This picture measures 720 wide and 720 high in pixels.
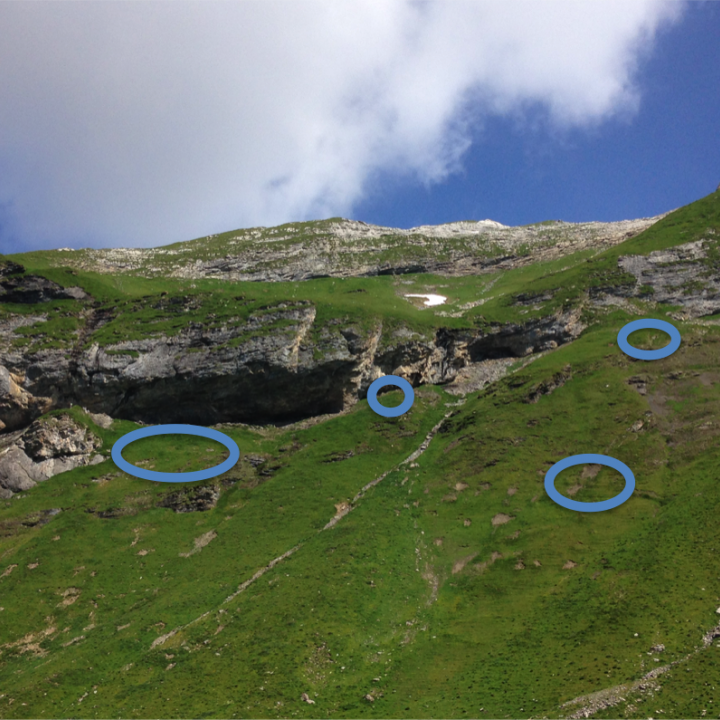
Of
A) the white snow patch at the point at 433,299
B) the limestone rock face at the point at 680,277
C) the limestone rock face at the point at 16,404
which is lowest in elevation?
the limestone rock face at the point at 16,404

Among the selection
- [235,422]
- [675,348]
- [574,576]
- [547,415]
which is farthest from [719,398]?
[235,422]

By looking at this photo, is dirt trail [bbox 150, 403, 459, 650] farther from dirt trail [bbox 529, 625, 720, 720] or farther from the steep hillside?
dirt trail [bbox 529, 625, 720, 720]

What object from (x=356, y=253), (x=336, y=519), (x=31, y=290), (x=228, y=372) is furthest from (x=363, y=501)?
(x=356, y=253)

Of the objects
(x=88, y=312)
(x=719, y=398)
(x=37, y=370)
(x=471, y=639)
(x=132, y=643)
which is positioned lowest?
(x=471, y=639)

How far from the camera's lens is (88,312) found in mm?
98125

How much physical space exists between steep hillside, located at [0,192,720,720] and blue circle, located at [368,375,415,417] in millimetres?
1664

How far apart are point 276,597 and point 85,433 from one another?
42968 millimetres

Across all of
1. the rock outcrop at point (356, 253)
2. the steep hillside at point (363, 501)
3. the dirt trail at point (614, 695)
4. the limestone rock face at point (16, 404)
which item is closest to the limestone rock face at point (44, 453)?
the steep hillside at point (363, 501)

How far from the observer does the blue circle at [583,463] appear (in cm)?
5288

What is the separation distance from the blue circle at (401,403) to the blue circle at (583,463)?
82.4 ft

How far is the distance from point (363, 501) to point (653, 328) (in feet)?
161

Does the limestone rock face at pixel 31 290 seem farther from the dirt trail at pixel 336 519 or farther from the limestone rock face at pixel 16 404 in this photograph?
the dirt trail at pixel 336 519

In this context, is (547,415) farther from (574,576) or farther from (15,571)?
(15,571)

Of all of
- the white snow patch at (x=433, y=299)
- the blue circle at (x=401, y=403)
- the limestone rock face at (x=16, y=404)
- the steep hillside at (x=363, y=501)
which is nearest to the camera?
the steep hillside at (x=363, y=501)
